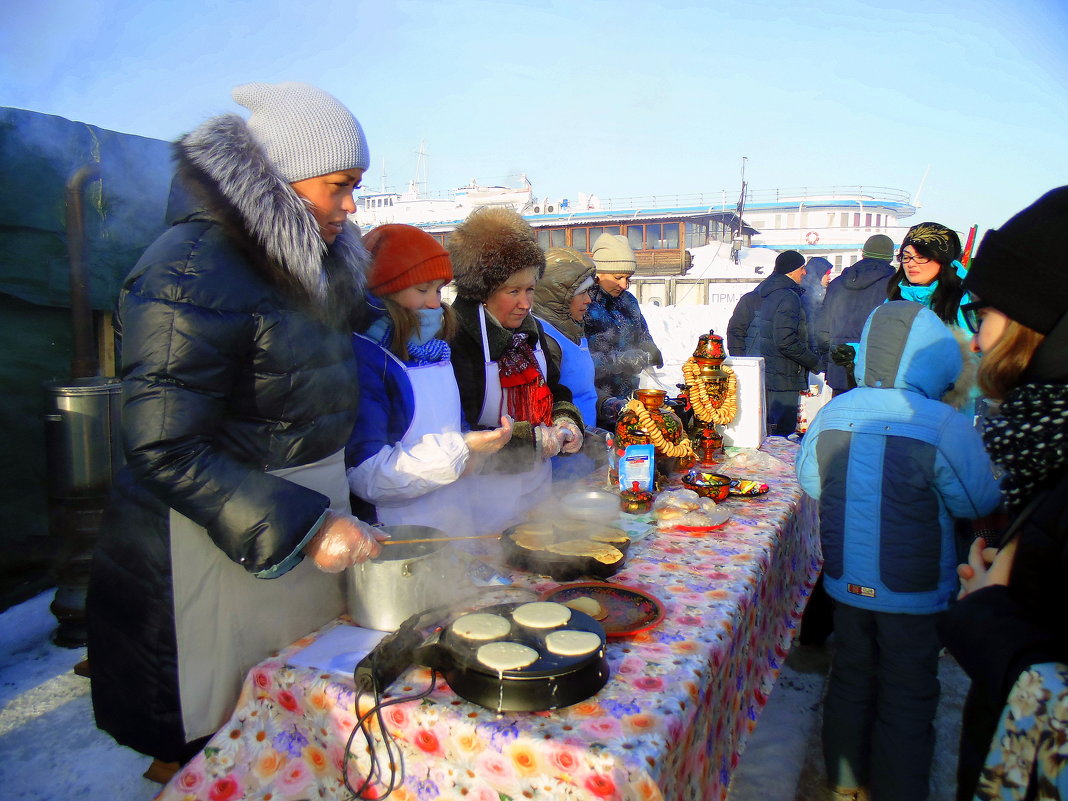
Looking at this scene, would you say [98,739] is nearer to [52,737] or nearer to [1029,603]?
[52,737]

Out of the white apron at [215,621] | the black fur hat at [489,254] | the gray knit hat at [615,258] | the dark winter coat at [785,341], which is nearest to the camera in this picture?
the white apron at [215,621]

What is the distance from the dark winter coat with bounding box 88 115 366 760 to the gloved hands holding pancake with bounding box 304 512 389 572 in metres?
0.05

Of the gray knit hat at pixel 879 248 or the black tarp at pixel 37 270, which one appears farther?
the gray knit hat at pixel 879 248

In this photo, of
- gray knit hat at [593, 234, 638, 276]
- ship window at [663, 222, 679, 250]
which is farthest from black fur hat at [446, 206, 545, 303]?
ship window at [663, 222, 679, 250]

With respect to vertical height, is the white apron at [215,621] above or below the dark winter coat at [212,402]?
below

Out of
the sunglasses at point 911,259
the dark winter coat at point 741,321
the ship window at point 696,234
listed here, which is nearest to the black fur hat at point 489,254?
the sunglasses at point 911,259

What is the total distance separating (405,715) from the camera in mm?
1229

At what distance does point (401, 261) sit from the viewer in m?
2.14

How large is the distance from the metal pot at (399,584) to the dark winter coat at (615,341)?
8.48 feet

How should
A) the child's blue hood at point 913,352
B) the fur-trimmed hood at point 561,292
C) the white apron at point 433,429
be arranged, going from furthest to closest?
the fur-trimmed hood at point 561,292 → the child's blue hood at point 913,352 → the white apron at point 433,429

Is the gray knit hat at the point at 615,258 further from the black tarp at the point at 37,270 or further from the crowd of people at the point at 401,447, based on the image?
the black tarp at the point at 37,270

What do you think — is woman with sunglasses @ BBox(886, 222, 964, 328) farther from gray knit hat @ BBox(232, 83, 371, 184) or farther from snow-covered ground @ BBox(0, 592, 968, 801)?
gray knit hat @ BBox(232, 83, 371, 184)

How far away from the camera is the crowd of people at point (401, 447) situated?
3.91 ft

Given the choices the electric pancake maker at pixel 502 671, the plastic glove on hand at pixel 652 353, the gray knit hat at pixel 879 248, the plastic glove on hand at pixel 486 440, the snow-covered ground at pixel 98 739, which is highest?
the gray knit hat at pixel 879 248
